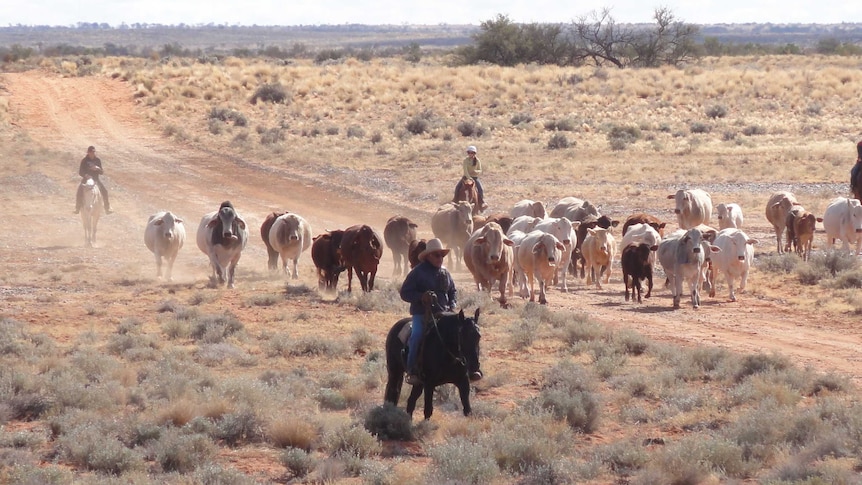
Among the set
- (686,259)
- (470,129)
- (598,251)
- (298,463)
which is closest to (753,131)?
(470,129)

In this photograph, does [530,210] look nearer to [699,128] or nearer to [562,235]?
[562,235]

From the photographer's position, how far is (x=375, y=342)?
16.3 metres

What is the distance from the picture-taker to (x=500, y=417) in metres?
12.2

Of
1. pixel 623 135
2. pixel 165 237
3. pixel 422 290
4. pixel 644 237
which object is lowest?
pixel 623 135

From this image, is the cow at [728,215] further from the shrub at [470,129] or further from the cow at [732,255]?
the shrub at [470,129]

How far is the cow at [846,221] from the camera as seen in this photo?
23391mm

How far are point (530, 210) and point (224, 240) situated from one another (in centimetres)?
706

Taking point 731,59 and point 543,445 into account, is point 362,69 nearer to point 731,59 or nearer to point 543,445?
point 731,59

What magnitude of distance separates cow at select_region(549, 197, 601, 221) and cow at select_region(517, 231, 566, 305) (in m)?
4.36

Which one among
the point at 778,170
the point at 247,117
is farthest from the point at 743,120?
the point at 247,117

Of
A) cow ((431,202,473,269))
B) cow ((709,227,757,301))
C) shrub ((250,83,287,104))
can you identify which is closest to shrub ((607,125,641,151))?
shrub ((250,83,287,104))

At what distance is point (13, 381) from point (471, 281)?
10916mm

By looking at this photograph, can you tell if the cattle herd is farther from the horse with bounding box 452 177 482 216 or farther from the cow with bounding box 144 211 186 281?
the horse with bounding box 452 177 482 216

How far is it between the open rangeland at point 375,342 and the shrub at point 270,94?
11.4 m
